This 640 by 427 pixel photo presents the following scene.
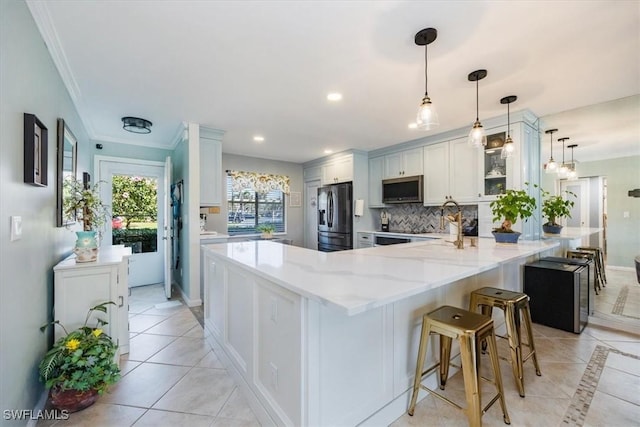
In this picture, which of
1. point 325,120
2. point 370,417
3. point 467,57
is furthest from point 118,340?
point 467,57

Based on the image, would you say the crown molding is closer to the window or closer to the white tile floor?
the white tile floor

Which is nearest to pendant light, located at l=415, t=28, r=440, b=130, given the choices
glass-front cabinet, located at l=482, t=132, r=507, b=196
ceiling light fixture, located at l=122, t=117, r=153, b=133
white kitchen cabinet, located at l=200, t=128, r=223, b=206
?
glass-front cabinet, located at l=482, t=132, r=507, b=196

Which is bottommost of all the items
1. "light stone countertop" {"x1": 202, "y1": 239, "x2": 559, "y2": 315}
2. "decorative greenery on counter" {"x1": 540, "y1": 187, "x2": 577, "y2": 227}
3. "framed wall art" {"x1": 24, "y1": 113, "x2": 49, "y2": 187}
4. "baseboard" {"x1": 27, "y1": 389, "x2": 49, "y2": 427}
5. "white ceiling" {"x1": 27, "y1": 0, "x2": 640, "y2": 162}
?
"baseboard" {"x1": 27, "y1": 389, "x2": 49, "y2": 427}

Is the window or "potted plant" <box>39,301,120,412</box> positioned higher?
the window

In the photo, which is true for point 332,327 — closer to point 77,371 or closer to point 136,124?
point 77,371

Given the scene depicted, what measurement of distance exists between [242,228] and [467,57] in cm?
472

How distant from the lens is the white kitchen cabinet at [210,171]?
3.80 m

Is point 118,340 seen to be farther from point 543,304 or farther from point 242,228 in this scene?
point 543,304

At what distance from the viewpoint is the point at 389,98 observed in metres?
2.87

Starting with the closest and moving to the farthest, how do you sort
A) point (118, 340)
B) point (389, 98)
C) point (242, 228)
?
1. point (118, 340)
2. point (389, 98)
3. point (242, 228)

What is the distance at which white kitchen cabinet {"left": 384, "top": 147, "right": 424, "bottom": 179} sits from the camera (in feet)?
14.8

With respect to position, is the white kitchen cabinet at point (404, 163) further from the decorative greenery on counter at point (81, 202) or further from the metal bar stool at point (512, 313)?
the decorative greenery on counter at point (81, 202)

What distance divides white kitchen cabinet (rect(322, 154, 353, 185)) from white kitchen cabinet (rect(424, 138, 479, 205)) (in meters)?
1.38

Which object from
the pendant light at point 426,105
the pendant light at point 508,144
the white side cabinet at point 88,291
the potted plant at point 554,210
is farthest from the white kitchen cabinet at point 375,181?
the white side cabinet at point 88,291
